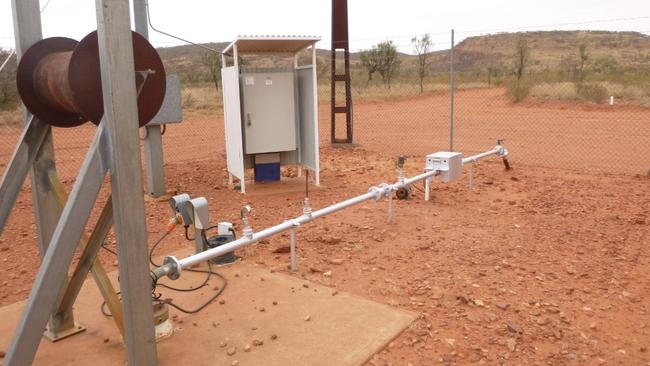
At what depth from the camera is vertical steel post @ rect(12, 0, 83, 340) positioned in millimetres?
3236

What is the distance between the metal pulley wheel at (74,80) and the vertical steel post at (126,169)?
191 millimetres

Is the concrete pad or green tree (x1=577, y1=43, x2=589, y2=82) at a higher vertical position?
green tree (x1=577, y1=43, x2=589, y2=82)

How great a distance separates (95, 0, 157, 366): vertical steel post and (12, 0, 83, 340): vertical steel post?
96cm

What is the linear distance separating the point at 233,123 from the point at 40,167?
454 centimetres

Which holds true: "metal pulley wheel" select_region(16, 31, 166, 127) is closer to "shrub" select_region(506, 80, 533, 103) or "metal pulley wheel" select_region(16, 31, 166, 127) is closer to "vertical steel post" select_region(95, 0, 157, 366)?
"vertical steel post" select_region(95, 0, 157, 366)

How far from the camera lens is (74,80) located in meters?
2.71

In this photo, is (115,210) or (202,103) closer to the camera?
(115,210)

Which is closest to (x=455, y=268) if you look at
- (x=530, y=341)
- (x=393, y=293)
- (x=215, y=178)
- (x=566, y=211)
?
(x=393, y=293)

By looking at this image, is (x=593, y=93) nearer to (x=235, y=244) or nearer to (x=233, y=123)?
(x=233, y=123)

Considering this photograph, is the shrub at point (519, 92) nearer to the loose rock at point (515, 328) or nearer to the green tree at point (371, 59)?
the green tree at point (371, 59)

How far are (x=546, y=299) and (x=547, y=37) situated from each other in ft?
279

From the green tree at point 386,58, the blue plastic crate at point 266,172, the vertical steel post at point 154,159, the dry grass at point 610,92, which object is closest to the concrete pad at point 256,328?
the vertical steel post at point 154,159

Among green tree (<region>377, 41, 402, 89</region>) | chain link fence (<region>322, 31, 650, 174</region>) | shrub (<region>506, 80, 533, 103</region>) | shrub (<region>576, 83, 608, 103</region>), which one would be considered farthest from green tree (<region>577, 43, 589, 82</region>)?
green tree (<region>377, 41, 402, 89</region>)

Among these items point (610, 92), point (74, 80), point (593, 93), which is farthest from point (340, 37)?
point (610, 92)
